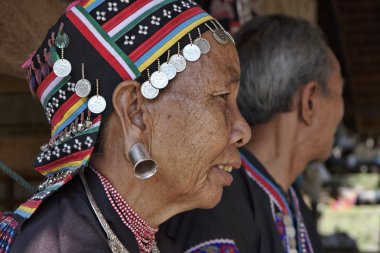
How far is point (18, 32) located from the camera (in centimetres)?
180

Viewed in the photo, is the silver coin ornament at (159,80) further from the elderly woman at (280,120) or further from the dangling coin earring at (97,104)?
the elderly woman at (280,120)

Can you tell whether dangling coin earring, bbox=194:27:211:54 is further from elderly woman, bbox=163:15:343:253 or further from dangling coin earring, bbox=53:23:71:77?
elderly woman, bbox=163:15:343:253

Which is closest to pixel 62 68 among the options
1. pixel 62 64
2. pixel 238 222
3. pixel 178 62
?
pixel 62 64

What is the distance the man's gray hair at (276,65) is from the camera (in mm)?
2375

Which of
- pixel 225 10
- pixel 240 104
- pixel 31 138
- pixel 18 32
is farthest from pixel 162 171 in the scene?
pixel 225 10

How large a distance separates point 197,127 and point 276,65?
38.2 inches

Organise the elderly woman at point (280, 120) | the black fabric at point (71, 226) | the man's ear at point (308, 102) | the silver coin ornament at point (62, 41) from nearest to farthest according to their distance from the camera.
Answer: the black fabric at point (71, 226), the silver coin ornament at point (62, 41), the elderly woman at point (280, 120), the man's ear at point (308, 102)

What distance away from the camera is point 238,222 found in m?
2.16

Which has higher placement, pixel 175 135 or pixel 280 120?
pixel 175 135

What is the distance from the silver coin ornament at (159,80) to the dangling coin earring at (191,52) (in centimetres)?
7

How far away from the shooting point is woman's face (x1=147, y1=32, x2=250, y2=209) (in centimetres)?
144

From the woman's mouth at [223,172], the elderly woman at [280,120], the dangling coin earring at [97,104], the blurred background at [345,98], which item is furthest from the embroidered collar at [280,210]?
the dangling coin earring at [97,104]

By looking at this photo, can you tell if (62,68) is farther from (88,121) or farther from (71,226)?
(71,226)

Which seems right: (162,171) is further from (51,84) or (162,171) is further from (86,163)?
(51,84)
